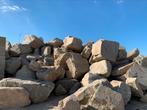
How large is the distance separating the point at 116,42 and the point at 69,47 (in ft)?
Result: 6.33

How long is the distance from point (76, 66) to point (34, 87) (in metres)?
1.99

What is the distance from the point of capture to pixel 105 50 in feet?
35.2

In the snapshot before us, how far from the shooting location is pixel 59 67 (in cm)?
1031

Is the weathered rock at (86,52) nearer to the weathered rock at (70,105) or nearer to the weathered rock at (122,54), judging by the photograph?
the weathered rock at (122,54)

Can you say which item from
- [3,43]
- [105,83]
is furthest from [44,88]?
[3,43]

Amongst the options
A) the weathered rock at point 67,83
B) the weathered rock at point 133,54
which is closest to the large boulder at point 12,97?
the weathered rock at point 67,83

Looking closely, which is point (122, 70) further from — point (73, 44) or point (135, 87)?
point (73, 44)

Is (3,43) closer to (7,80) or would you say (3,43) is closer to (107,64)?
(7,80)

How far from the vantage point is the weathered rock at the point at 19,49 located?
481 inches

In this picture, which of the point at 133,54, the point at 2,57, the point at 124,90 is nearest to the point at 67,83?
the point at 124,90

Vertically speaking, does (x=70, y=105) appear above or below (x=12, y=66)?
below

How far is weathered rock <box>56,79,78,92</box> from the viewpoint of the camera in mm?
10289

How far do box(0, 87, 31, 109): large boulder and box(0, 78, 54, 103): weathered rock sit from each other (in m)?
0.35

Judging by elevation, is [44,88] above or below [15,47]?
below
